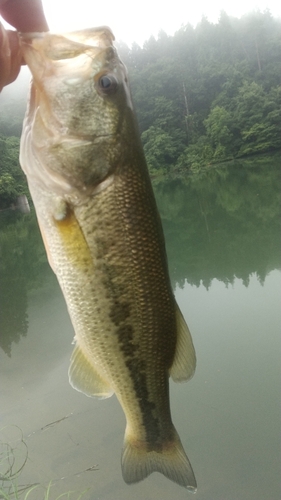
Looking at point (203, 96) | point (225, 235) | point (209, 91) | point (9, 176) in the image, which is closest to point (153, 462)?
point (225, 235)

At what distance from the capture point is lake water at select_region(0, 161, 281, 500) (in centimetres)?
418

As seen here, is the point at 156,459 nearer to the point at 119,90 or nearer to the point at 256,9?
the point at 119,90

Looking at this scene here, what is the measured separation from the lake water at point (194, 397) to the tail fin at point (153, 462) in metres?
2.40

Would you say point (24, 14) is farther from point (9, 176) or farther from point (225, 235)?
point (9, 176)

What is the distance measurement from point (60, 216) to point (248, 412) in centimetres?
428

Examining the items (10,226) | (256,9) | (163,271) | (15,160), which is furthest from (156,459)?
(256,9)

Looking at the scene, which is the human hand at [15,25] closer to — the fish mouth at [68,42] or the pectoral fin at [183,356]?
the fish mouth at [68,42]

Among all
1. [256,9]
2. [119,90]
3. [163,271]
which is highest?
[256,9]

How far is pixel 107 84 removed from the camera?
4.60 feet

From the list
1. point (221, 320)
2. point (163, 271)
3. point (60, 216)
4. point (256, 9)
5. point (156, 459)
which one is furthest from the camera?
point (256, 9)

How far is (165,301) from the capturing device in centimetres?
152

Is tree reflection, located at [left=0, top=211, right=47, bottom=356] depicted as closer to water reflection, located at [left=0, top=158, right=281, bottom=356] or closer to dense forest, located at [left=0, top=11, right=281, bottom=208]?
water reflection, located at [left=0, top=158, right=281, bottom=356]

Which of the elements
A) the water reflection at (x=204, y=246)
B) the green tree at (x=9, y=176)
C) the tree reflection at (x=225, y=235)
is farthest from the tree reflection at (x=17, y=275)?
the green tree at (x=9, y=176)

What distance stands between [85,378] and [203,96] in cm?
5216
